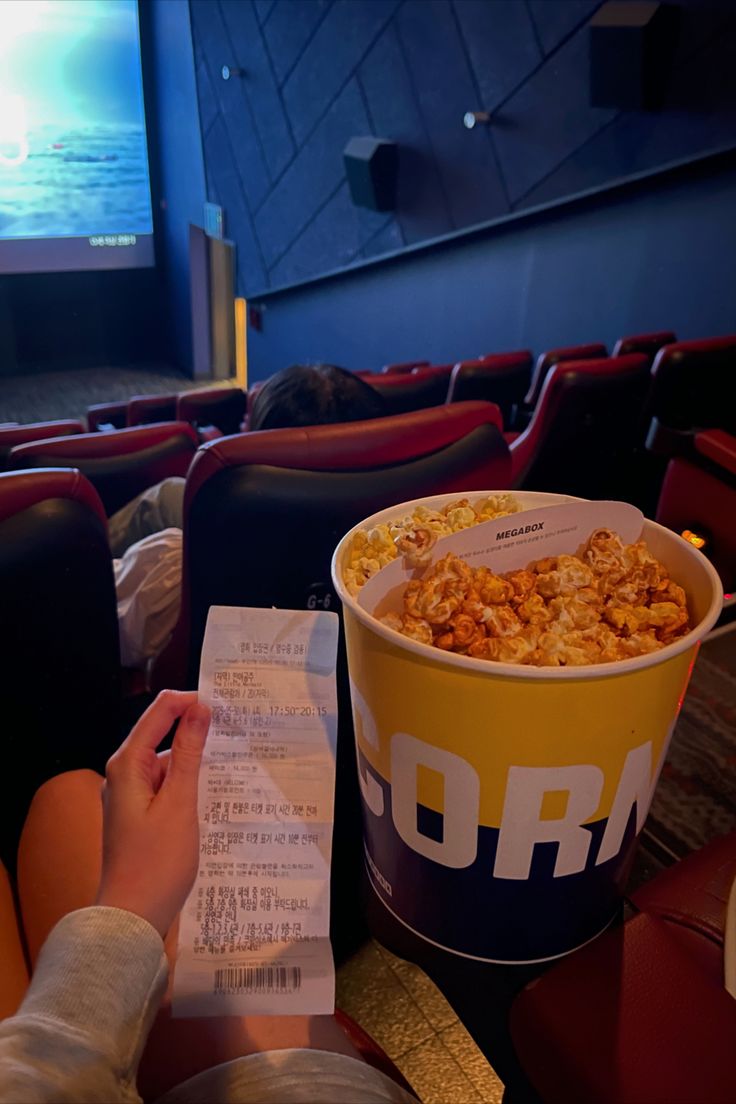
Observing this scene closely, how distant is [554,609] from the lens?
0.56m

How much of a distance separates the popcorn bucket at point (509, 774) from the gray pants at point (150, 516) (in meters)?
1.33

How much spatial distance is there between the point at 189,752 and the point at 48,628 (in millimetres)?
415

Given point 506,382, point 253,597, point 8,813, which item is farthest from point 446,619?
point 506,382

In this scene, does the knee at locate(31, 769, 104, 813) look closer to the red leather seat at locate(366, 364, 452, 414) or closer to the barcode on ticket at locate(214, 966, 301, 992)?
the barcode on ticket at locate(214, 966, 301, 992)

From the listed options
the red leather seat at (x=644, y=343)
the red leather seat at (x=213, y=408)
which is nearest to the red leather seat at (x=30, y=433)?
the red leather seat at (x=213, y=408)

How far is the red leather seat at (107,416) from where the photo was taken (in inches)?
174

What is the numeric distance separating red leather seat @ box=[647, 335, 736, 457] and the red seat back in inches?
31.7

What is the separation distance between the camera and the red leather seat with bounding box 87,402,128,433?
14.5 feet

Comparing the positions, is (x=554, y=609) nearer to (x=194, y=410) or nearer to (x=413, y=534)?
(x=413, y=534)

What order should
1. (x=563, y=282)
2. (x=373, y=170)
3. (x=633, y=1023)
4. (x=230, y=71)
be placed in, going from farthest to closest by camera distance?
(x=230, y=71) → (x=373, y=170) → (x=563, y=282) → (x=633, y=1023)

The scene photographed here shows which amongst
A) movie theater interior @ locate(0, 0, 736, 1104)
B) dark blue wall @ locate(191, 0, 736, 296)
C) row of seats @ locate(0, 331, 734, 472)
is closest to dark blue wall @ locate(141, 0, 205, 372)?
dark blue wall @ locate(191, 0, 736, 296)

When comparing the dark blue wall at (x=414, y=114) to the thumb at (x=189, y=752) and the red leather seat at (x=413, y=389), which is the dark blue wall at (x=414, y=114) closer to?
the red leather seat at (x=413, y=389)

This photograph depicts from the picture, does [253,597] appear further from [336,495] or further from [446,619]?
[446,619]

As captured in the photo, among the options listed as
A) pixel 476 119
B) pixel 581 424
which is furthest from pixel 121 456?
pixel 476 119
